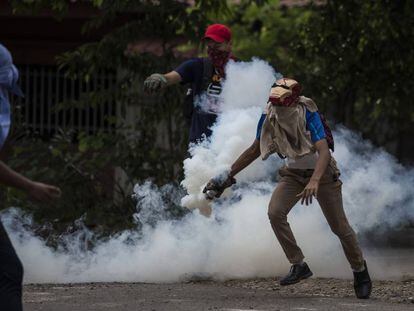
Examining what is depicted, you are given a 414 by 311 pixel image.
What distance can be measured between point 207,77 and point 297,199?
5.63 feet

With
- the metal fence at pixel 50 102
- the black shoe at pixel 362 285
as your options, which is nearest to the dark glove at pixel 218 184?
the black shoe at pixel 362 285

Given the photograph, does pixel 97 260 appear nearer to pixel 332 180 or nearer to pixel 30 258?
pixel 30 258

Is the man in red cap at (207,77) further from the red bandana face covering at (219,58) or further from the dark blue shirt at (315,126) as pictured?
the dark blue shirt at (315,126)

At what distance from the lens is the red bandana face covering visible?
8.23 meters

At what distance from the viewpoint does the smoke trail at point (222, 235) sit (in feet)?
26.3

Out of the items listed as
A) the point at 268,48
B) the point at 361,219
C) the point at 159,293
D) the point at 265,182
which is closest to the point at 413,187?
the point at 361,219

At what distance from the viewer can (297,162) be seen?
22.6 feet

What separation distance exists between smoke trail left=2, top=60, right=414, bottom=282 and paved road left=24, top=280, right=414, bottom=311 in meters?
0.41

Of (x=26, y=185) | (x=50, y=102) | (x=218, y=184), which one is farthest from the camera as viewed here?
(x=50, y=102)

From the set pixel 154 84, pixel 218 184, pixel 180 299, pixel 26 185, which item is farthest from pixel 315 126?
pixel 26 185

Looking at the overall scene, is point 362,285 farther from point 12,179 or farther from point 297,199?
point 12,179

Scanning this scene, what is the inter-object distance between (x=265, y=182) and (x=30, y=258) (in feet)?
6.71

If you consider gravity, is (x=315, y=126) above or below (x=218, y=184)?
above

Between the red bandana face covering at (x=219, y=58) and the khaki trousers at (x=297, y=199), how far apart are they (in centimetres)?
158
